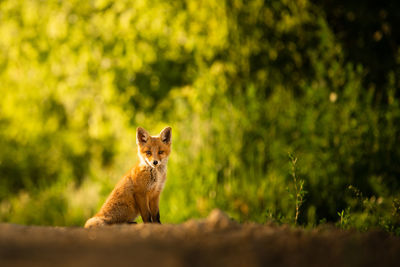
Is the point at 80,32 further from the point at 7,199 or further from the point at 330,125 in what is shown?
the point at 330,125

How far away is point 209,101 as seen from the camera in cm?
923

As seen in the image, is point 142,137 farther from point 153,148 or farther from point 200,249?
point 200,249

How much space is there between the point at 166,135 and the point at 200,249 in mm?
2288

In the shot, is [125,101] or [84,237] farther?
[125,101]

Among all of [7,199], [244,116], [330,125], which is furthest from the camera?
[7,199]

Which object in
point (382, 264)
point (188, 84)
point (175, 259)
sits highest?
point (188, 84)

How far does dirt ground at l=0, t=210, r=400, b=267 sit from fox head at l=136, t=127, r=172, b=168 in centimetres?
133

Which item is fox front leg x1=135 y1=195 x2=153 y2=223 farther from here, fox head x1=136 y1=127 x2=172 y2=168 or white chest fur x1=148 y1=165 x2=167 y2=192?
fox head x1=136 y1=127 x2=172 y2=168

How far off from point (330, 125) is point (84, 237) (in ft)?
20.0

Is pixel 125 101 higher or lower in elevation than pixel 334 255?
higher

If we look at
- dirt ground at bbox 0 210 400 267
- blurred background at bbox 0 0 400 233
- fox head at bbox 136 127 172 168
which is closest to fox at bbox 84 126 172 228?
fox head at bbox 136 127 172 168

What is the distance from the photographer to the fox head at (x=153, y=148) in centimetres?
455


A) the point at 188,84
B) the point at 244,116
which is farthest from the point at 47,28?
the point at 244,116

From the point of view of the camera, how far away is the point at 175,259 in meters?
2.42
